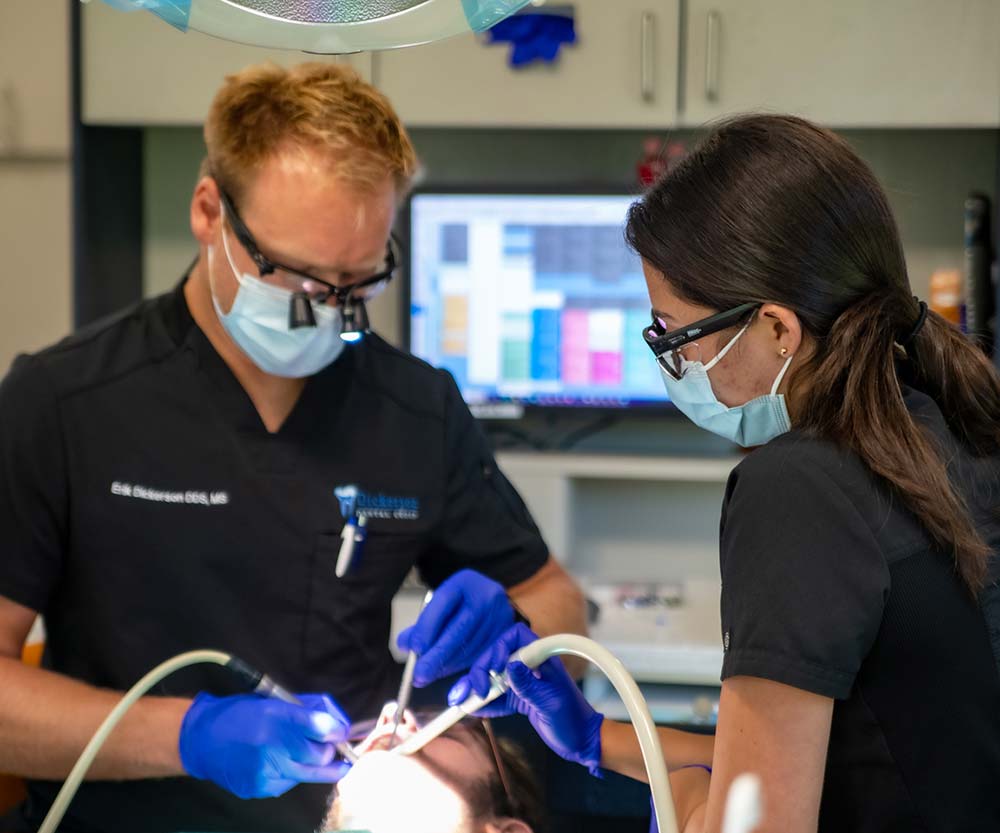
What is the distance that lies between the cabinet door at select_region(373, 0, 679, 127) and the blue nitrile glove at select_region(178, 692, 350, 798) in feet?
5.29

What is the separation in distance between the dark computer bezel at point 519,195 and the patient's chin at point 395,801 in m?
1.61

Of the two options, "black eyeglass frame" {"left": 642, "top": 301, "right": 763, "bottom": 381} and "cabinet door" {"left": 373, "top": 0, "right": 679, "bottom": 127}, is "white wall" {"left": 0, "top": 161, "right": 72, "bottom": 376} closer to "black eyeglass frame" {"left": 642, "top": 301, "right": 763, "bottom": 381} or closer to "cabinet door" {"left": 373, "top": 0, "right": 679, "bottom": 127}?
"cabinet door" {"left": 373, "top": 0, "right": 679, "bottom": 127}

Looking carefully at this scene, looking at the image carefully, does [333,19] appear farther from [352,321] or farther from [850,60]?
[850,60]

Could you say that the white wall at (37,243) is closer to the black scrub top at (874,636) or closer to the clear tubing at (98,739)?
the clear tubing at (98,739)

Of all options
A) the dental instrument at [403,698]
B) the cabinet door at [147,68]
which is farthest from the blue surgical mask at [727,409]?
the cabinet door at [147,68]

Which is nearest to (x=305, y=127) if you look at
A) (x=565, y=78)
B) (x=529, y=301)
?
(x=565, y=78)

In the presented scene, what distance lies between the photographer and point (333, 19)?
811 millimetres

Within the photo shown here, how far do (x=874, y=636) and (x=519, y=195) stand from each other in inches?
75.3

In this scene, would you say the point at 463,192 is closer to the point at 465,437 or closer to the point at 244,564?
the point at 465,437

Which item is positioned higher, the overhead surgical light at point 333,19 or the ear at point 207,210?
the overhead surgical light at point 333,19

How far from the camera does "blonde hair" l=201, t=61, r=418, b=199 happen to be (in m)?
1.43

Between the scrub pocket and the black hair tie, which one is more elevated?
the black hair tie

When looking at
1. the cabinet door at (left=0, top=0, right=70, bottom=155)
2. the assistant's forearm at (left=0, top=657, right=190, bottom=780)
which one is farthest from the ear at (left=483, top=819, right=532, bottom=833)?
the cabinet door at (left=0, top=0, right=70, bottom=155)

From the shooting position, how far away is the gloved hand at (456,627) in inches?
49.0
